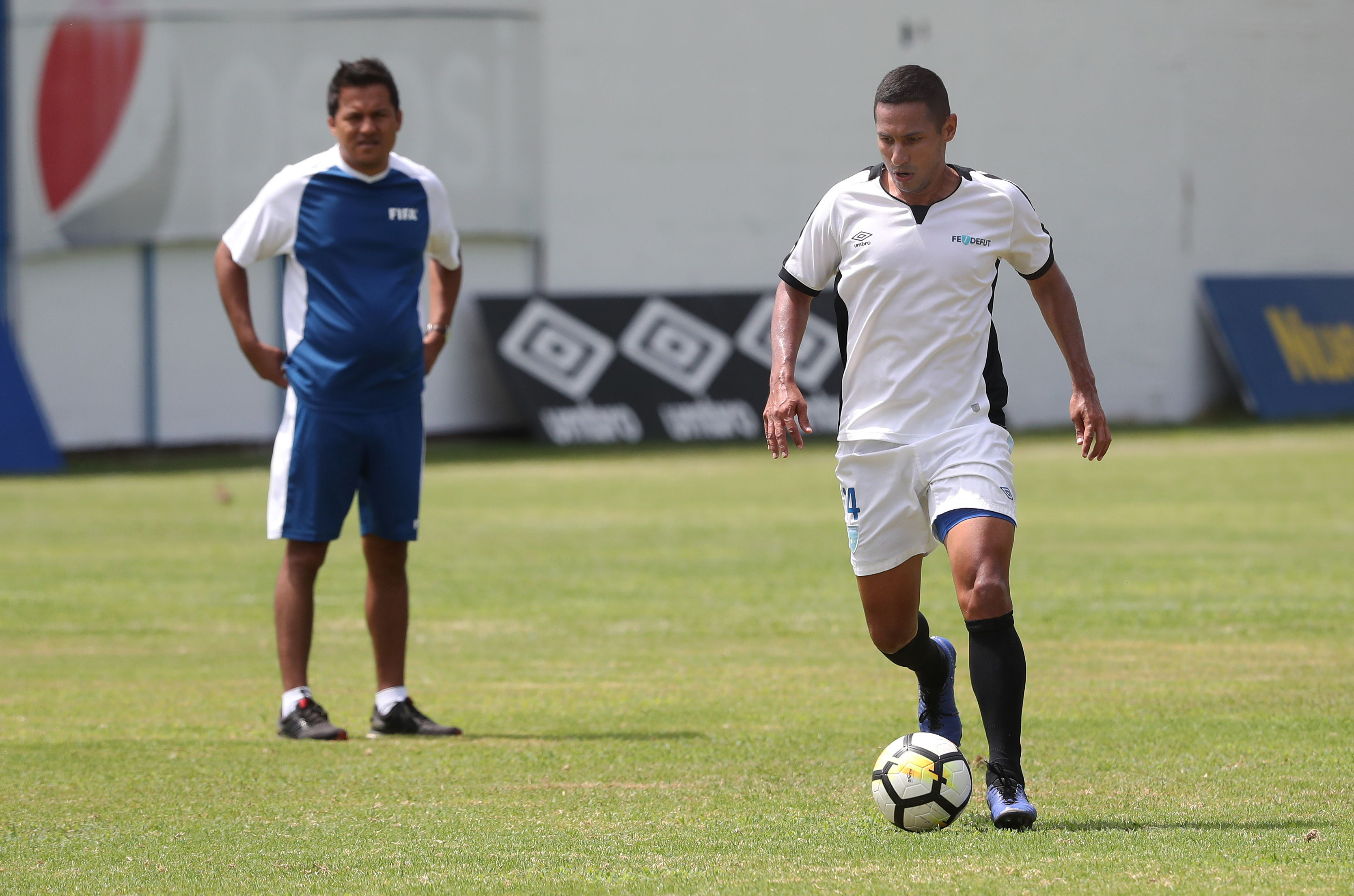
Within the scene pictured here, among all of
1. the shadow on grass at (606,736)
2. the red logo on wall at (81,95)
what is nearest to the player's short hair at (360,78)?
the shadow on grass at (606,736)

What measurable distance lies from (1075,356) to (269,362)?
3.26m

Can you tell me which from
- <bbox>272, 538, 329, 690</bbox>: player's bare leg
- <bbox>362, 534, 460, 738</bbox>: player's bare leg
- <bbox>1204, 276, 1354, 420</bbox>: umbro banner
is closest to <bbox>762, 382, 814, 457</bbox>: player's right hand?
<bbox>362, 534, 460, 738</bbox>: player's bare leg

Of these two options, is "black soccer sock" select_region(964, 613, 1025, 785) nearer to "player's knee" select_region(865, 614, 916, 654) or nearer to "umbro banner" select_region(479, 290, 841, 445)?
"player's knee" select_region(865, 614, 916, 654)

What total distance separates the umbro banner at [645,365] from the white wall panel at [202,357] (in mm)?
3399

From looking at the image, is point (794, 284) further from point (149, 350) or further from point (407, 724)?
point (149, 350)

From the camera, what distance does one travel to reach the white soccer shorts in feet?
17.8

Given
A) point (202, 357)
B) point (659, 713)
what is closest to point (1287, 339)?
point (202, 357)

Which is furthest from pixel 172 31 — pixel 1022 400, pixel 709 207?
pixel 1022 400

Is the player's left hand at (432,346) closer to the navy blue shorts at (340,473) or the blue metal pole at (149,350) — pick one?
the navy blue shorts at (340,473)

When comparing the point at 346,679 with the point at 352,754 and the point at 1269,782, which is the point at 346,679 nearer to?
the point at 352,754

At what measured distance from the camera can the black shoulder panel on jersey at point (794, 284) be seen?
5.79m

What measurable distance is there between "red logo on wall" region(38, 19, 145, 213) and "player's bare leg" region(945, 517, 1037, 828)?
72.9 ft

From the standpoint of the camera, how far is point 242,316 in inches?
286

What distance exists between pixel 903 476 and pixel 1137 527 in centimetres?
959
